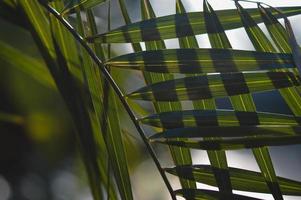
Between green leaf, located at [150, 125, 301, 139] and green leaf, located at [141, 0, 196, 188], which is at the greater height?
green leaf, located at [141, 0, 196, 188]

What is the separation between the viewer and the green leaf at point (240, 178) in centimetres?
61

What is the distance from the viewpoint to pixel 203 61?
59 cm

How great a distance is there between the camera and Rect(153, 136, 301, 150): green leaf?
0.55 metres

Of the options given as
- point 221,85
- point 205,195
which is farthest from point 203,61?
point 205,195

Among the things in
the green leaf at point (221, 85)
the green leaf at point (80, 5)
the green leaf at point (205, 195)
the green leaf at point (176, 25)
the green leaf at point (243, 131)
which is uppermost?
the green leaf at point (80, 5)

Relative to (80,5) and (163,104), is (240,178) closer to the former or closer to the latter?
(163,104)

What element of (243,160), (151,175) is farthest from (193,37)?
(151,175)

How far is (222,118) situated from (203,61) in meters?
0.06

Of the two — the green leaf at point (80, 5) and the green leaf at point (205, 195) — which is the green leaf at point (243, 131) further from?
the green leaf at point (80, 5)

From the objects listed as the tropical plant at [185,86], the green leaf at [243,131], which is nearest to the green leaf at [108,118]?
the tropical plant at [185,86]

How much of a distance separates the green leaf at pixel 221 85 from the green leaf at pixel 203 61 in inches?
0.5

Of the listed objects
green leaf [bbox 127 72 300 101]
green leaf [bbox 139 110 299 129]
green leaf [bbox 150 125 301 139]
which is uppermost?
green leaf [bbox 127 72 300 101]

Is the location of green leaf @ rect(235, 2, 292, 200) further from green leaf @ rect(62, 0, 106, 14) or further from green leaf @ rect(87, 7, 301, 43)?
green leaf @ rect(62, 0, 106, 14)

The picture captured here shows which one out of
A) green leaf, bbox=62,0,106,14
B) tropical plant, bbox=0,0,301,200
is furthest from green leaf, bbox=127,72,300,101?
green leaf, bbox=62,0,106,14
